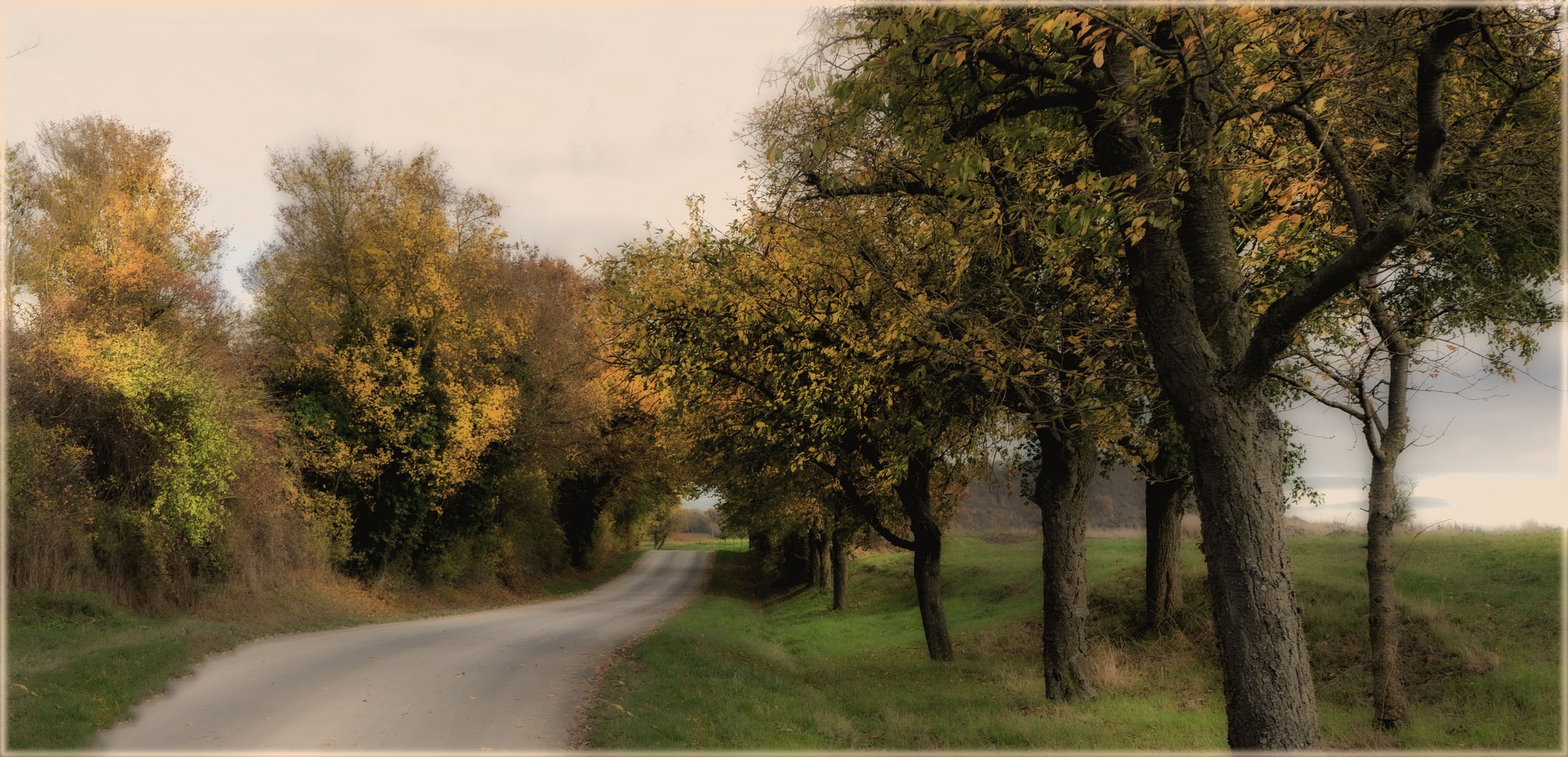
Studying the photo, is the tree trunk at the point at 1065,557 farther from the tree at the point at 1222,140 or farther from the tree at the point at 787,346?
the tree at the point at 1222,140

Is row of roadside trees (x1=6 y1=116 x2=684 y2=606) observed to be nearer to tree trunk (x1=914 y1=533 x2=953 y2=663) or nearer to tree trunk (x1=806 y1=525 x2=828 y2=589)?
tree trunk (x1=914 y1=533 x2=953 y2=663)

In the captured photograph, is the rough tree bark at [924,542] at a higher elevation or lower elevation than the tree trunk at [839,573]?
higher

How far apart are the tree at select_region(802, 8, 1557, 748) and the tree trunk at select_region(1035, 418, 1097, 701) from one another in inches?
241


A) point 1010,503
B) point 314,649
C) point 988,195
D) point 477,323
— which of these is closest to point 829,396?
point 988,195

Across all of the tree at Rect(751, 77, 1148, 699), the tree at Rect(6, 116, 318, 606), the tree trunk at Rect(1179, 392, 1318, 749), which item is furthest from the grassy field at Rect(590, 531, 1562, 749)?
the tree at Rect(6, 116, 318, 606)

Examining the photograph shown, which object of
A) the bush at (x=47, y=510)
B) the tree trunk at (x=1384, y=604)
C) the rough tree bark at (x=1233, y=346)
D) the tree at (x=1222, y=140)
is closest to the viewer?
the rough tree bark at (x=1233, y=346)

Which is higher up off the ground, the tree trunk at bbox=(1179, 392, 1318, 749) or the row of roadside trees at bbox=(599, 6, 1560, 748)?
the row of roadside trees at bbox=(599, 6, 1560, 748)

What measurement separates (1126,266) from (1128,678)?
7.10 meters

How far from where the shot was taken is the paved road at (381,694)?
9242 millimetres

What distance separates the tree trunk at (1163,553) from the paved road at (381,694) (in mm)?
11634

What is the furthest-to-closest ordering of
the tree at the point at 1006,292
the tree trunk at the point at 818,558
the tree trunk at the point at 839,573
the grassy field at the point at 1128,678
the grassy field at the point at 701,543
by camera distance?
the grassy field at the point at 701,543 < the tree trunk at the point at 818,558 < the tree trunk at the point at 839,573 < the grassy field at the point at 1128,678 < the tree at the point at 1006,292

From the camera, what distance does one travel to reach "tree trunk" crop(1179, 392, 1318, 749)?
6.24 metres

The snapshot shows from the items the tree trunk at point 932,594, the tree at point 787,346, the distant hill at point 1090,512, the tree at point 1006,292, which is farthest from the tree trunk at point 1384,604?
the distant hill at point 1090,512

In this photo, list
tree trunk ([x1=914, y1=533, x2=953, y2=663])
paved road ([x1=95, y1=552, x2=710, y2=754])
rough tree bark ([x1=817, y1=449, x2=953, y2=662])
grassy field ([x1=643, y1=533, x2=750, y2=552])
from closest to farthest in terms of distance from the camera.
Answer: paved road ([x1=95, y1=552, x2=710, y2=754])
rough tree bark ([x1=817, y1=449, x2=953, y2=662])
tree trunk ([x1=914, y1=533, x2=953, y2=663])
grassy field ([x1=643, y1=533, x2=750, y2=552])
